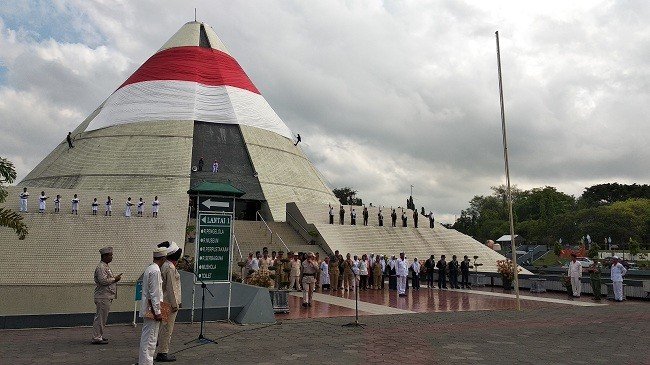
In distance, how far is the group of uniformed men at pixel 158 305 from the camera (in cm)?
637

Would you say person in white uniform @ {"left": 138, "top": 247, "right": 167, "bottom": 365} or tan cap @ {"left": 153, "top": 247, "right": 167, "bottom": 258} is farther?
tan cap @ {"left": 153, "top": 247, "right": 167, "bottom": 258}

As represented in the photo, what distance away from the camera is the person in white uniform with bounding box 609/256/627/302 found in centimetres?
1582

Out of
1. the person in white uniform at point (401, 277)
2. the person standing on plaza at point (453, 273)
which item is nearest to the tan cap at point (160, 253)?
the person in white uniform at point (401, 277)

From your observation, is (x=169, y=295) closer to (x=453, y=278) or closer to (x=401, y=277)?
(x=401, y=277)

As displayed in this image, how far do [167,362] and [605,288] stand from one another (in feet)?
51.6

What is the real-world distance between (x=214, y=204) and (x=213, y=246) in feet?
2.83

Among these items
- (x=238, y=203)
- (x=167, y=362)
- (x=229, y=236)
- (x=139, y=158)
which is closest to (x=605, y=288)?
(x=229, y=236)

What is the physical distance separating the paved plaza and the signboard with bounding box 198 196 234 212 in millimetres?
2322

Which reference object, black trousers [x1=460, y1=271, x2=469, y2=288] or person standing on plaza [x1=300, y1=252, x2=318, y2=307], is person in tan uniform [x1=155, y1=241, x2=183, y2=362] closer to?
person standing on plaza [x1=300, y1=252, x2=318, y2=307]

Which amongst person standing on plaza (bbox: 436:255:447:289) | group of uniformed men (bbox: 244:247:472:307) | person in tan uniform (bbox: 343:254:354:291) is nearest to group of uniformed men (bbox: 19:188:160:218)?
group of uniformed men (bbox: 244:247:472:307)

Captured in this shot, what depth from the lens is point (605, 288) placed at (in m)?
17.4

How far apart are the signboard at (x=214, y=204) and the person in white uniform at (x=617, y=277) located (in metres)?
12.3

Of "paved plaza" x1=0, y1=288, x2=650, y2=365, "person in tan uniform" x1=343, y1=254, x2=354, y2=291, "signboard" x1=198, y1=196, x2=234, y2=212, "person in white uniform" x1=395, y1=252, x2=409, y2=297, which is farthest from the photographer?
"person in tan uniform" x1=343, y1=254, x2=354, y2=291

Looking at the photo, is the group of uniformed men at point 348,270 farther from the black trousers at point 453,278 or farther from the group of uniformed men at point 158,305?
the group of uniformed men at point 158,305
